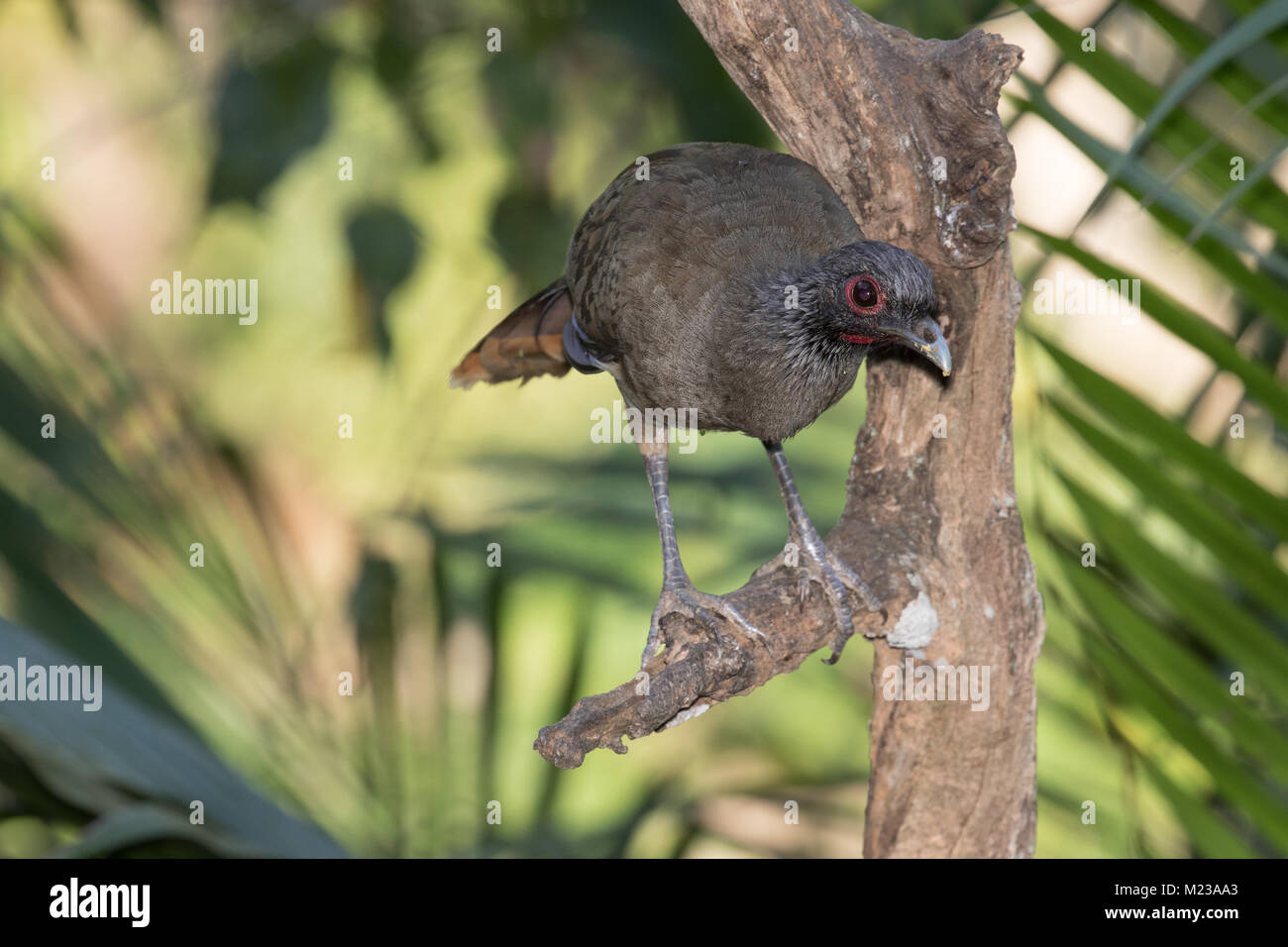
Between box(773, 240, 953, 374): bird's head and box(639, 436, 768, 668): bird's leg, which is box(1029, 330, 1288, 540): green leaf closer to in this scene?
box(773, 240, 953, 374): bird's head

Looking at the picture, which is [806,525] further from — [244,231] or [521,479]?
[244,231]

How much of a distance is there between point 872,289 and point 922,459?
535 mm

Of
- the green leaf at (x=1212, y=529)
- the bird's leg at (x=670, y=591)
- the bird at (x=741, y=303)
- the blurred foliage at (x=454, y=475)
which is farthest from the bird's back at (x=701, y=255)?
the green leaf at (x=1212, y=529)

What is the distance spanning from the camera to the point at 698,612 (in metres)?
2.53

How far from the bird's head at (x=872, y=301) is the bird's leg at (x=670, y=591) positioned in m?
0.63

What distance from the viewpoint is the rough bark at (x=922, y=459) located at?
231 cm

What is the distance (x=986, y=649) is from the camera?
8.46 feet

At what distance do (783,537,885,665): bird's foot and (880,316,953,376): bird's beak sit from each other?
53cm

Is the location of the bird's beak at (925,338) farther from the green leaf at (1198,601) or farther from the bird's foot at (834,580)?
the bird's foot at (834,580)

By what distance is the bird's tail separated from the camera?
3.02 m

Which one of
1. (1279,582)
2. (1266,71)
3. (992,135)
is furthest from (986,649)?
(1266,71)

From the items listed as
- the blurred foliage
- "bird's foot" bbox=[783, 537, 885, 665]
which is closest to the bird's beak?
the blurred foliage

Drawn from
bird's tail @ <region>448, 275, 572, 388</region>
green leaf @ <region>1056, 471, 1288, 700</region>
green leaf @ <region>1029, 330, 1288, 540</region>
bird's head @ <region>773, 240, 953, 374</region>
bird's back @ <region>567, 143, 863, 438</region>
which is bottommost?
green leaf @ <region>1056, 471, 1288, 700</region>

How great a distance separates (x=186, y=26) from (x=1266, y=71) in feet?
13.1
